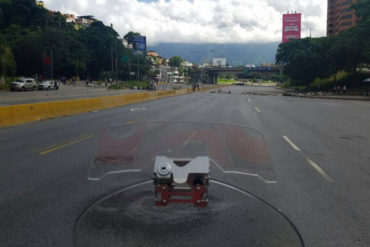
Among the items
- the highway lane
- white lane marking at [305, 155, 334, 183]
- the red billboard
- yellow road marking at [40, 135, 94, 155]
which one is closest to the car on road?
the red billboard

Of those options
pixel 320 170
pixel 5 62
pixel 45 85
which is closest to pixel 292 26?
pixel 45 85

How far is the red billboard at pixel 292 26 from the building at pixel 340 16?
14878 mm

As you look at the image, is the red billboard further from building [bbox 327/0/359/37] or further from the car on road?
building [bbox 327/0/359/37]

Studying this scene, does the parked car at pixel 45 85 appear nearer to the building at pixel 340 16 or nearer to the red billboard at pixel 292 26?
the building at pixel 340 16

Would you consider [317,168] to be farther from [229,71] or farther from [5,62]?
[229,71]

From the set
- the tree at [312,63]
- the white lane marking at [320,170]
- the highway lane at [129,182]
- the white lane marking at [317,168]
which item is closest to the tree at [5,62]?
the highway lane at [129,182]

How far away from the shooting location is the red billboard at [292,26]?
499ft

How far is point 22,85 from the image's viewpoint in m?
50.8

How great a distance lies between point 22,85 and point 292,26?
12362cm

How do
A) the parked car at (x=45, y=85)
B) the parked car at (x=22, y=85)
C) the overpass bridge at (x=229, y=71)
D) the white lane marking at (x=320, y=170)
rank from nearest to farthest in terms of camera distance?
the white lane marking at (x=320, y=170)
the parked car at (x=22, y=85)
the parked car at (x=45, y=85)
the overpass bridge at (x=229, y=71)

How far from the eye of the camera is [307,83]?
263 ft

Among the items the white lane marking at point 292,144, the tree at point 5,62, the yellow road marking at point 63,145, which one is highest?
the tree at point 5,62

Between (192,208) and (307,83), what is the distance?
79.8 m

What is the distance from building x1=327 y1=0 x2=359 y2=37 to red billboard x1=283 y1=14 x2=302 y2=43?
48.8 ft
